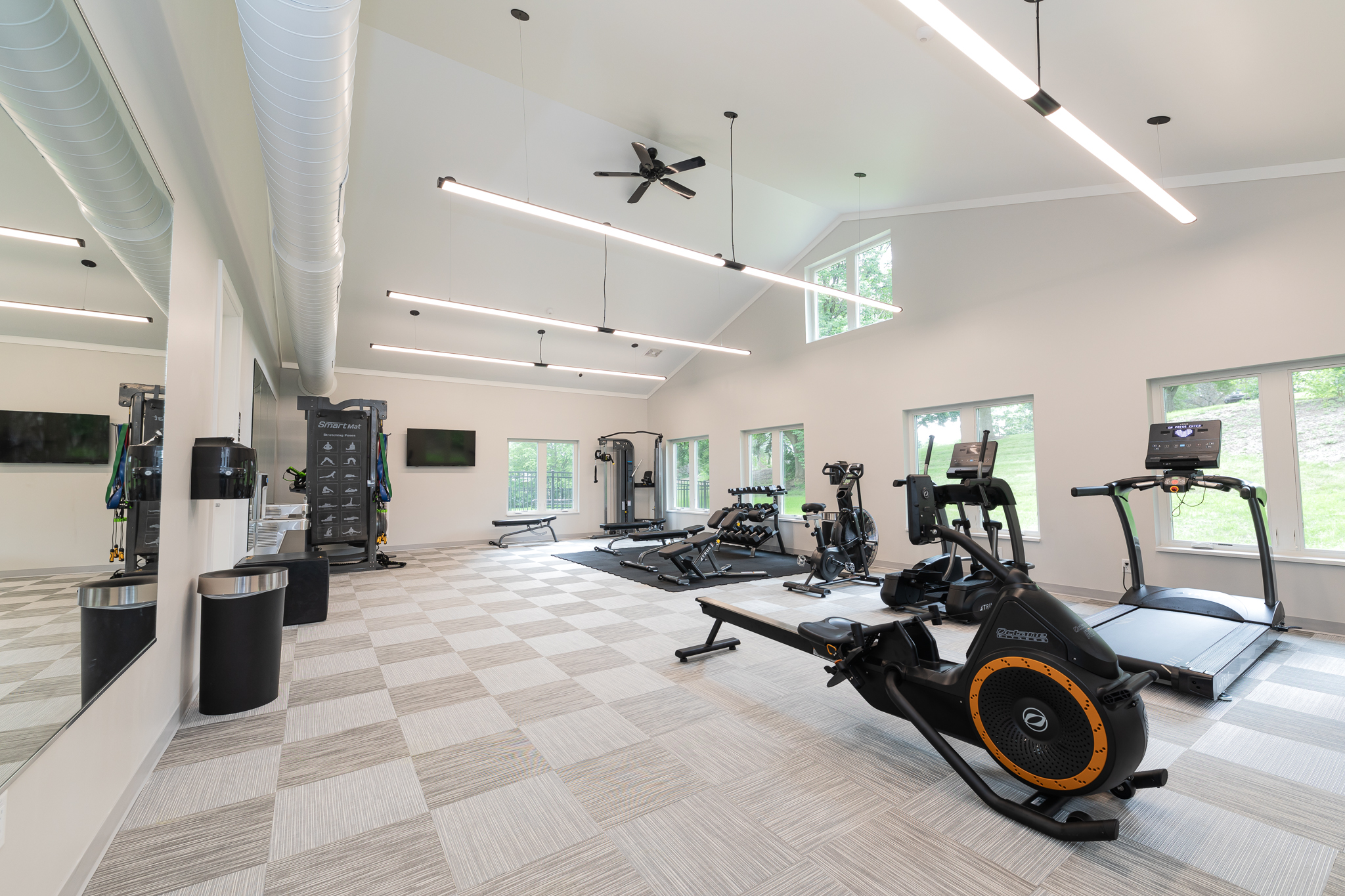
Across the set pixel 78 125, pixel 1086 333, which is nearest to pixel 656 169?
pixel 1086 333

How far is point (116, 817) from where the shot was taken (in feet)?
6.26

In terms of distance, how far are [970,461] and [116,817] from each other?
17.7ft

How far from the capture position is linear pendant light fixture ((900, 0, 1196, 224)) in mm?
2207

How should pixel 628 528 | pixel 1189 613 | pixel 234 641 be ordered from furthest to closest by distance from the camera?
pixel 628 528
pixel 1189 613
pixel 234 641

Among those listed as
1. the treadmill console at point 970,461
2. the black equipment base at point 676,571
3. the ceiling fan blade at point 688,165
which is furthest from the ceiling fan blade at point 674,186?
the black equipment base at point 676,571

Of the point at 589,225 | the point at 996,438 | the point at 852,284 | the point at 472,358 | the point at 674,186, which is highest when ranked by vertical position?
the point at 674,186

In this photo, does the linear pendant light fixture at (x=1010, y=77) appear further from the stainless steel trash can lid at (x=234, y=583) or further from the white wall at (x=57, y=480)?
the stainless steel trash can lid at (x=234, y=583)

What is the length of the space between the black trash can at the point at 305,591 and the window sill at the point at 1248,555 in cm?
711

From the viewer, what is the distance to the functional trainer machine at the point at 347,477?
7387 mm

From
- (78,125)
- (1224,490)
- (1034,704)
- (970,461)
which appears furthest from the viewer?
(970,461)

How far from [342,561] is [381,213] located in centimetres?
461

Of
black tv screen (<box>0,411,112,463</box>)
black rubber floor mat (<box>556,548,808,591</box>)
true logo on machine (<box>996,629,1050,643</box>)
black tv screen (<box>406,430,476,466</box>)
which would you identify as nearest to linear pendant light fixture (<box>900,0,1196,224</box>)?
true logo on machine (<box>996,629,1050,643</box>)

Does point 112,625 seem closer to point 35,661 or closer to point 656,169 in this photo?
point 35,661

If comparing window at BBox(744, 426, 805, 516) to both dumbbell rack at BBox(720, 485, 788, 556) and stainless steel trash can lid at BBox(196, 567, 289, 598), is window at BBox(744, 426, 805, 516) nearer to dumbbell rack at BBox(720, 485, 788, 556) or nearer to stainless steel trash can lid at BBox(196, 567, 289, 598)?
dumbbell rack at BBox(720, 485, 788, 556)
